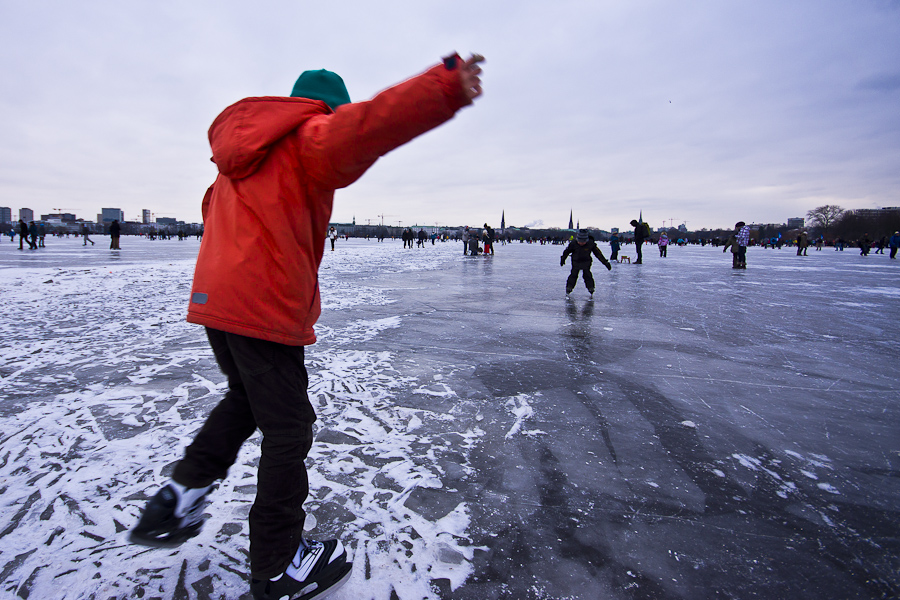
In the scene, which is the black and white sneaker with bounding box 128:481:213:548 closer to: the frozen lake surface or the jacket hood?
the frozen lake surface

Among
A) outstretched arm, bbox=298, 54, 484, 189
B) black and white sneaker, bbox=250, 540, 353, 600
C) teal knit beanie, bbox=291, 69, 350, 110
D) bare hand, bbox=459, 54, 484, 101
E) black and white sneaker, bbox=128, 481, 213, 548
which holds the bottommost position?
black and white sneaker, bbox=250, 540, 353, 600

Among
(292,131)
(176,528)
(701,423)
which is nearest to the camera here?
(292,131)

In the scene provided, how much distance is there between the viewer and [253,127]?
1.26m

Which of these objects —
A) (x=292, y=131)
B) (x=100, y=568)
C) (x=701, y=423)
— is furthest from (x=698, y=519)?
(x=100, y=568)

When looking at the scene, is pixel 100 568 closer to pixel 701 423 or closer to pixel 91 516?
pixel 91 516

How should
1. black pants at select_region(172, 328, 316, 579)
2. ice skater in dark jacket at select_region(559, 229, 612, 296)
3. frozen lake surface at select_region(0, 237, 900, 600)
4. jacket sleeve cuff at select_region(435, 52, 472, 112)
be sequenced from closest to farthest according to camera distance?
jacket sleeve cuff at select_region(435, 52, 472, 112) → black pants at select_region(172, 328, 316, 579) → frozen lake surface at select_region(0, 237, 900, 600) → ice skater in dark jacket at select_region(559, 229, 612, 296)

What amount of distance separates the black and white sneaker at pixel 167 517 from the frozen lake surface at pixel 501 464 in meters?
0.20

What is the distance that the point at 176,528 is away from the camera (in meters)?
1.42

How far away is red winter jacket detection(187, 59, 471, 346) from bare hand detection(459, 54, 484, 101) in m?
0.02

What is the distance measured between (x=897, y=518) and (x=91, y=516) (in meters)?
3.32

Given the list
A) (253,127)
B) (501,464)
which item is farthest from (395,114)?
(501,464)

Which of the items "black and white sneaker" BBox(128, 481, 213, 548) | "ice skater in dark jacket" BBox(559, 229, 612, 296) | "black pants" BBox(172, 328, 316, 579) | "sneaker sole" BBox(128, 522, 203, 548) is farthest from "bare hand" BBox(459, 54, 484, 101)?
"ice skater in dark jacket" BBox(559, 229, 612, 296)

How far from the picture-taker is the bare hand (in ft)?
3.74

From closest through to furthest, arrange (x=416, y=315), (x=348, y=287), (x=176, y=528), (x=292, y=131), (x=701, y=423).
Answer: (x=292, y=131)
(x=176, y=528)
(x=701, y=423)
(x=416, y=315)
(x=348, y=287)
